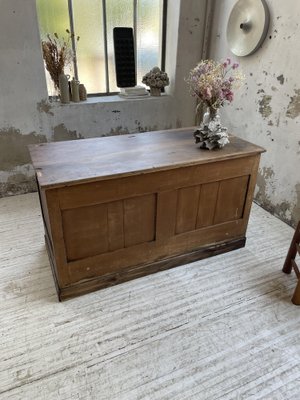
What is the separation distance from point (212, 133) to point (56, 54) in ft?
6.15

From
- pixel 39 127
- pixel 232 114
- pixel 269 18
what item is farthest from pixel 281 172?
pixel 39 127

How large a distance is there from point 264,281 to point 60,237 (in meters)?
1.40

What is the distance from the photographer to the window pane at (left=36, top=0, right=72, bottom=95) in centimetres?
280

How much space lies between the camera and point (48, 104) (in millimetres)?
2902

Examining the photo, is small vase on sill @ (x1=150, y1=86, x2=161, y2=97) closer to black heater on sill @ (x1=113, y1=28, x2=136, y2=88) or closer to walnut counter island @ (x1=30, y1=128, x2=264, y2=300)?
black heater on sill @ (x1=113, y1=28, x2=136, y2=88)

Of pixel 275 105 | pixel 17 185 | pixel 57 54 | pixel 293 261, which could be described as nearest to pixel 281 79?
pixel 275 105

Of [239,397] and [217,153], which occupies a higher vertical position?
[217,153]

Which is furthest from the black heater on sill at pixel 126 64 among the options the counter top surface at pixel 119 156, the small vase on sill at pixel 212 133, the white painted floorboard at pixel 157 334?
the white painted floorboard at pixel 157 334

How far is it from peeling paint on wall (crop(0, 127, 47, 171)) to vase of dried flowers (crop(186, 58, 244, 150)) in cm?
180

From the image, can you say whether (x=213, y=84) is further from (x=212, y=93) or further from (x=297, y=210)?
(x=297, y=210)

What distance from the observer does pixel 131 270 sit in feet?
6.52

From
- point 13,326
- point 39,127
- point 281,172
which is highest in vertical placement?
point 39,127

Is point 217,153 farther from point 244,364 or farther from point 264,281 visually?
point 244,364

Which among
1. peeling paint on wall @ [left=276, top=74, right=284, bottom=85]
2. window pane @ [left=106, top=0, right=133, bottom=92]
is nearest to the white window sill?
window pane @ [left=106, top=0, right=133, bottom=92]
